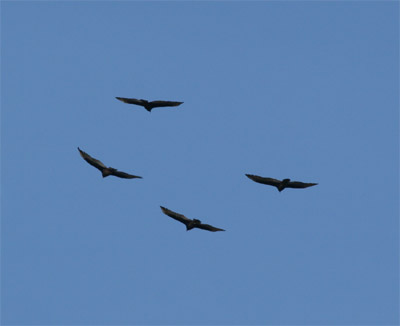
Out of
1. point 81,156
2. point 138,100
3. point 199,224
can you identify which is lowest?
point 199,224

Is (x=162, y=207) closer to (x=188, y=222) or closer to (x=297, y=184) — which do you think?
(x=188, y=222)

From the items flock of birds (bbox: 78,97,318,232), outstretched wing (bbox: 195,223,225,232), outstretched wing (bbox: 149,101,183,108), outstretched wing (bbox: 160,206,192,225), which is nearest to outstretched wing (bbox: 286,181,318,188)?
flock of birds (bbox: 78,97,318,232)

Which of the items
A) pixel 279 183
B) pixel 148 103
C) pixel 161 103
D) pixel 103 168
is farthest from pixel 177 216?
pixel 148 103

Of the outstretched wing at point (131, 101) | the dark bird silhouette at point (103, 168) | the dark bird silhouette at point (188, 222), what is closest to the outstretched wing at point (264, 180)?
the dark bird silhouette at point (188, 222)

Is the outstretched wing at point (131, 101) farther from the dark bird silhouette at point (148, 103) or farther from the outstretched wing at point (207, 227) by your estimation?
the outstretched wing at point (207, 227)

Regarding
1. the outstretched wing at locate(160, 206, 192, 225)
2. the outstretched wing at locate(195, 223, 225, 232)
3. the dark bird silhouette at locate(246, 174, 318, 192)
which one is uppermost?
the dark bird silhouette at locate(246, 174, 318, 192)

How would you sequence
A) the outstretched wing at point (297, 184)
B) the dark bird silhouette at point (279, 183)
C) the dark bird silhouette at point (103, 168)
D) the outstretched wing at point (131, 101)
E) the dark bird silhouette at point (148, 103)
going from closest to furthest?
the dark bird silhouette at point (279, 183) < the outstretched wing at point (297, 184) < the dark bird silhouette at point (148, 103) < the dark bird silhouette at point (103, 168) < the outstretched wing at point (131, 101)

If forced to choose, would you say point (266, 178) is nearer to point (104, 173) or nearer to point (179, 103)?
point (179, 103)

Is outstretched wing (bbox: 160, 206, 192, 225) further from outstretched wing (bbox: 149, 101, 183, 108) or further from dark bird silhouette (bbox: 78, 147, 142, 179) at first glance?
outstretched wing (bbox: 149, 101, 183, 108)

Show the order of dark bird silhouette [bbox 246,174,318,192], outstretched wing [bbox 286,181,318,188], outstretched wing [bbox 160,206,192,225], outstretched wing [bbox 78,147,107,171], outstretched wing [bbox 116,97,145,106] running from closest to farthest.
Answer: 1. dark bird silhouette [bbox 246,174,318,192]
2. outstretched wing [bbox 286,181,318,188]
3. outstretched wing [bbox 78,147,107,171]
4. outstretched wing [bbox 116,97,145,106]
5. outstretched wing [bbox 160,206,192,225]

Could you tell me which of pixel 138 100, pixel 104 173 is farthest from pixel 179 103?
pixel 104 173

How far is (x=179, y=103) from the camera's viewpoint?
52031mm

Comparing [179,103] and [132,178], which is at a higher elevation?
[179,103]

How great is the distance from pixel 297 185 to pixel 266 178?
7.68 feet
